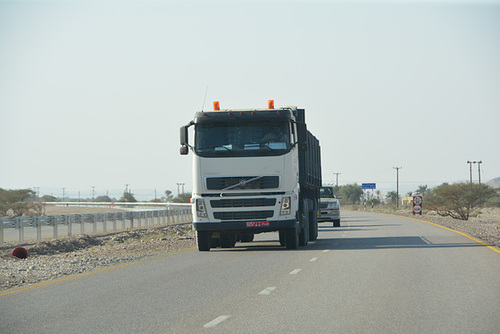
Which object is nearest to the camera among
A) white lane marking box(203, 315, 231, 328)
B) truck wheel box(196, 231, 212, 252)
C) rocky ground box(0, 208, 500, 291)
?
white lane marking box(203, 315, 231, 328)

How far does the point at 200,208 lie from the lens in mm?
19281

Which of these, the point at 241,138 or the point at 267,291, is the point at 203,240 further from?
the point at 267,291

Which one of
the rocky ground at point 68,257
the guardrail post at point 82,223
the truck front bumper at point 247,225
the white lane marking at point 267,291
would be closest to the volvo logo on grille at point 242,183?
the truck front bumper at point 247,225

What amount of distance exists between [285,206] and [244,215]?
1095 millimetres

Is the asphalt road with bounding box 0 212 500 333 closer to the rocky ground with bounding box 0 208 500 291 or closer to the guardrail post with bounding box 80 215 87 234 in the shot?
the rocky ground with bounding box 0 208 500 291

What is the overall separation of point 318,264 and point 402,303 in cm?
596

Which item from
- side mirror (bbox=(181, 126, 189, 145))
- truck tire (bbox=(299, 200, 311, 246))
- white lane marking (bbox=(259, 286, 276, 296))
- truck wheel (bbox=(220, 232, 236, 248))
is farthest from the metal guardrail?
white lane marking (bbox=(259, 286, 276, 296))

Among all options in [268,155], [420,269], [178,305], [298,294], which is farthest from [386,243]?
[178,305]

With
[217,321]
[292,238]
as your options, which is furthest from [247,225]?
[217,321]

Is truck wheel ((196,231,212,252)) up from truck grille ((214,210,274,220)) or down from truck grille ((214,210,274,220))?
down

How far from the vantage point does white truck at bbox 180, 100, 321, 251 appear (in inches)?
742

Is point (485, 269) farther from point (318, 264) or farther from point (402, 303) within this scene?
point (402, 303)

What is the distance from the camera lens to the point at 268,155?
18.9 meters

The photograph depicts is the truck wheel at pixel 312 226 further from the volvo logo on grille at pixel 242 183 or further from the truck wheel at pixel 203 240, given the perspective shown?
the volvo logo on grille at pixel 242 183
